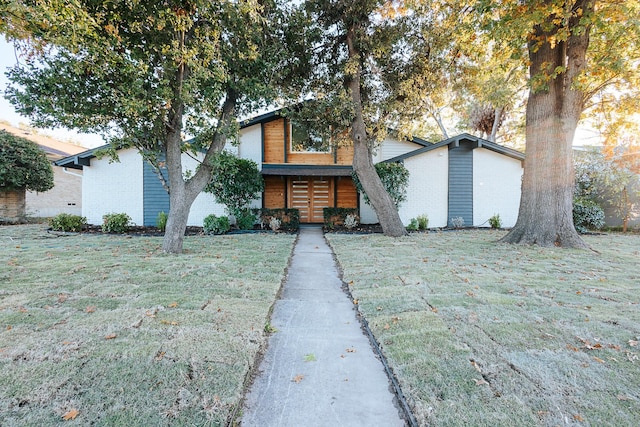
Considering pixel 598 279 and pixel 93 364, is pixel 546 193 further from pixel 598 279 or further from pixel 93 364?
pixel 93 364

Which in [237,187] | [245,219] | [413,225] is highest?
[237,187]

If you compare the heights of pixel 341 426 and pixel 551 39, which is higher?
pixel 551 39

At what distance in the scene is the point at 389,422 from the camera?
195 centimetres

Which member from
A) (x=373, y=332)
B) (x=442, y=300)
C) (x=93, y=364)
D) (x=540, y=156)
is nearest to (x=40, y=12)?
(x=93, y=364)

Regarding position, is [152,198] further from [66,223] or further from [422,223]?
[422,223]

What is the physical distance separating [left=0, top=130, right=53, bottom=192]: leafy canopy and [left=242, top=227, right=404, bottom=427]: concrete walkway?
16284mm

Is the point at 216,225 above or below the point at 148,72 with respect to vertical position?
below

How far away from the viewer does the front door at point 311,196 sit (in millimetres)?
14789

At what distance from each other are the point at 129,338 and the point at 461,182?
13825 mm

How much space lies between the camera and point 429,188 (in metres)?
13.5

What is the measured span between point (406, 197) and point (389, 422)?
1193 centimetres

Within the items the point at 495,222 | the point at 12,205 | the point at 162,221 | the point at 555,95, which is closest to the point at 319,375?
the point at 555,95

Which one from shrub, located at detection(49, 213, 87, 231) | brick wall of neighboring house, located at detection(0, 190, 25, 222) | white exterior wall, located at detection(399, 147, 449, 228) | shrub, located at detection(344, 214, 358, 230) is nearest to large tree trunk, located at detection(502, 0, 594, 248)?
white exterior wall, located at detection(399, 147, 449, 228)

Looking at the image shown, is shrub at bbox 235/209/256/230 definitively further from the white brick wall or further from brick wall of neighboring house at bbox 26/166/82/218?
brick wall of neighboring house at bbox 26/166/82/218
